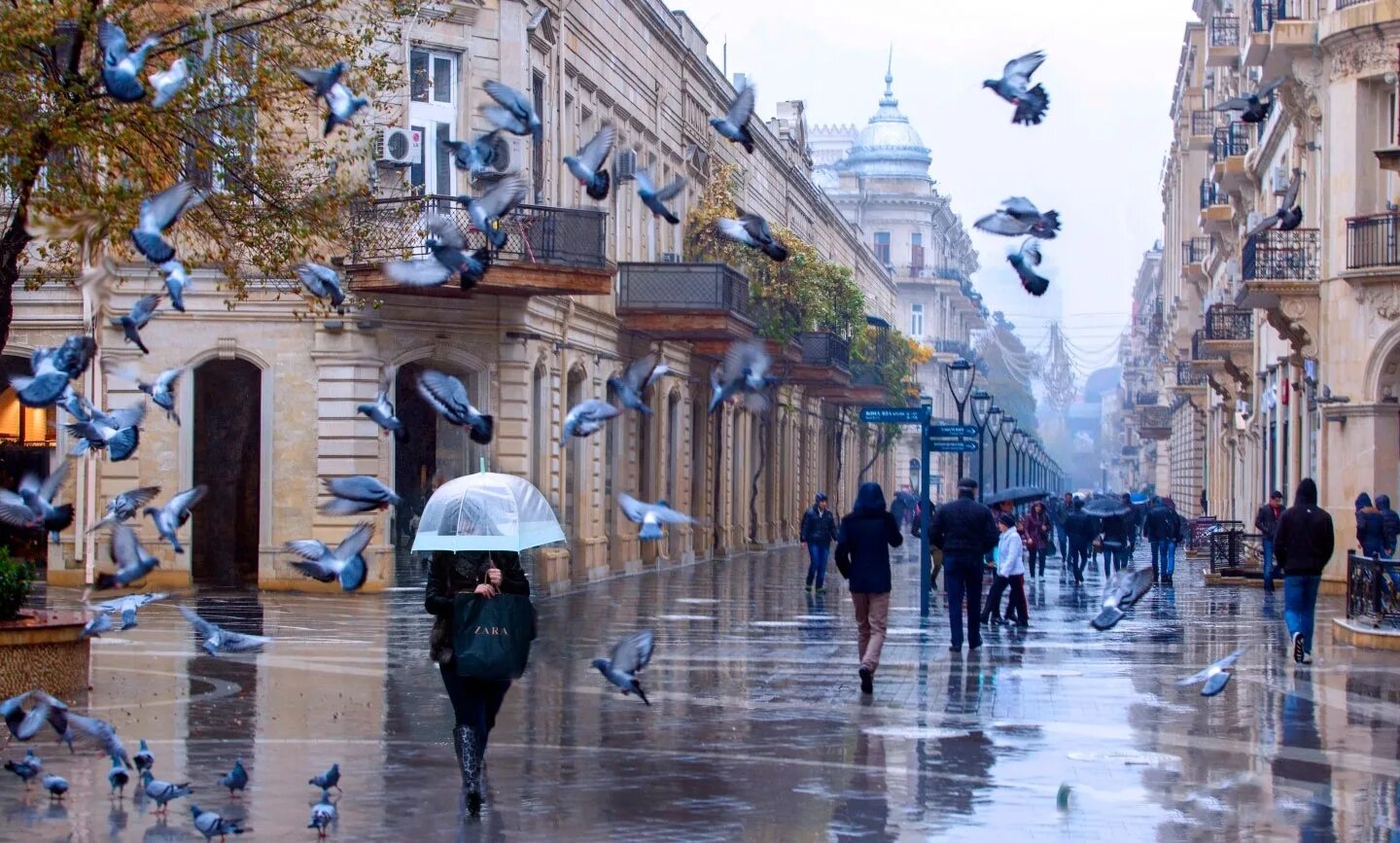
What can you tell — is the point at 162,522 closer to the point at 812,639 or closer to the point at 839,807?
the point at 839,807

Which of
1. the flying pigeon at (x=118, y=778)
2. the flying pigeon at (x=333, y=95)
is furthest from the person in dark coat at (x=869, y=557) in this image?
the flying pigeon at (x=118, y=778)

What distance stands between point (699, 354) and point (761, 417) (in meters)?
8.82

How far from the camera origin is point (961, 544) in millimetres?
19172

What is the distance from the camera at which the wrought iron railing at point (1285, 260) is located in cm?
3384

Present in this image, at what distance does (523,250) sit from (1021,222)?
51.8ft

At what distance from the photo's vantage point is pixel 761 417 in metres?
53.6

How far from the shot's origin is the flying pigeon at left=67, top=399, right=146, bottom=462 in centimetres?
1324

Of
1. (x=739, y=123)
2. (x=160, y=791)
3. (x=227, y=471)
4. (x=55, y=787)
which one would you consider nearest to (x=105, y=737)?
(x=55, y=787)

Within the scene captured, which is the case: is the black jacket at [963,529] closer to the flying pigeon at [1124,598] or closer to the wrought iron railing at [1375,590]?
the flying pigeon at [1124,598]

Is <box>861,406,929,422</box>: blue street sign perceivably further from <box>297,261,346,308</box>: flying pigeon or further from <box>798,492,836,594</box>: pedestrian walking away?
<box>297,261,346,308</box>: flying pigeon

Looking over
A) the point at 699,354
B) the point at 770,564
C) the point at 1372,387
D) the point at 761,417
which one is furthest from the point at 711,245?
the point at 1372,387

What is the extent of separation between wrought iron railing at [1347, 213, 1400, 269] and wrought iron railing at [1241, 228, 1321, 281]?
1.62 meters

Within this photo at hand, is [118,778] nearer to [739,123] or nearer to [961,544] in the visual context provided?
[739,123]

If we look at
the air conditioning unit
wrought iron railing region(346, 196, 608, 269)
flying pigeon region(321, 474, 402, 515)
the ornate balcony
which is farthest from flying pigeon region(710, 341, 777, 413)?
the air conditioning unit
